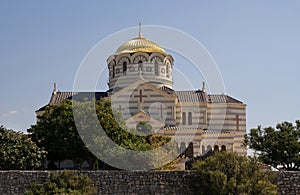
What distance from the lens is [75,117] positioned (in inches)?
1142

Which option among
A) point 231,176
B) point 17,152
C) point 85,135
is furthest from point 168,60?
point 231,176

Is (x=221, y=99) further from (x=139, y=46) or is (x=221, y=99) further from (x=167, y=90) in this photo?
(x=139, y=46)

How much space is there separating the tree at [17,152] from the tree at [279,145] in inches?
453

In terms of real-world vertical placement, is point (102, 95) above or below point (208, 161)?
above

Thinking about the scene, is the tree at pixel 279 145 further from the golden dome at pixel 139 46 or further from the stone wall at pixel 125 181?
the golden dome at pixel 139 46

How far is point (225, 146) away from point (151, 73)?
9.22m

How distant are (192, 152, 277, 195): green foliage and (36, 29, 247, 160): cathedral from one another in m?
19.8

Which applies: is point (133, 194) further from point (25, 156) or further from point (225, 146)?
point (225, 146)

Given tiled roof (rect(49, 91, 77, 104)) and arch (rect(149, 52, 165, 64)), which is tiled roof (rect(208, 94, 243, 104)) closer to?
arch (rect(149, 52, 165, 64))

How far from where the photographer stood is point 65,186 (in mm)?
19109

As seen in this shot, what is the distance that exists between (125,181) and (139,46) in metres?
27.6

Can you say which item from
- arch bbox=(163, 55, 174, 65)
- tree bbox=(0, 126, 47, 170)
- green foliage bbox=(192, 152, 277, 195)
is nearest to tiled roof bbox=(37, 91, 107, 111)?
arch bbox=(163, 55, 174, 65)

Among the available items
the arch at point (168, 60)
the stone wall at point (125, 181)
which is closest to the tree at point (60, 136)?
the stone wall at point (125, 181)

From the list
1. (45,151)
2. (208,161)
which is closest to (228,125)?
(45,151)
